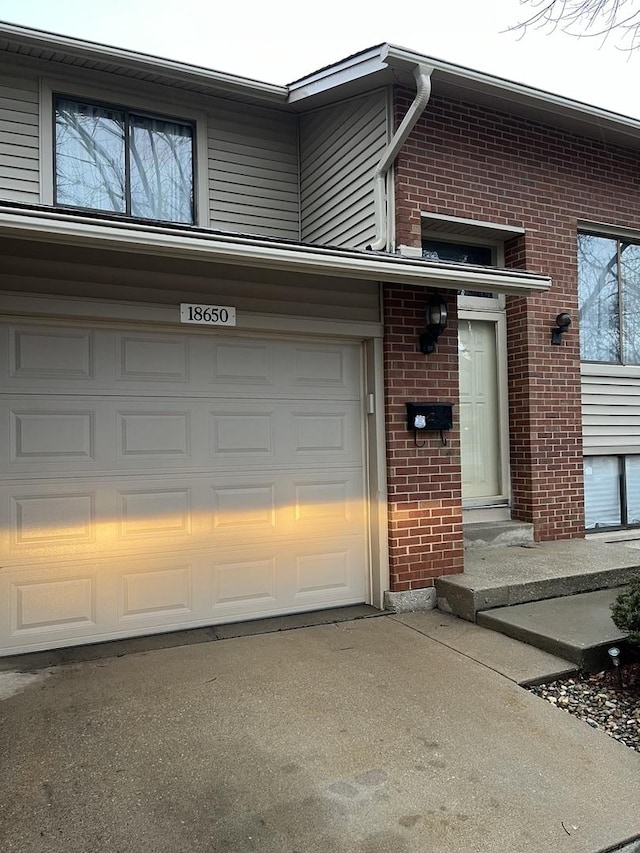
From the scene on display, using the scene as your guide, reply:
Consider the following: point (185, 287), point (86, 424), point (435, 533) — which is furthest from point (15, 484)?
point (435, 533)

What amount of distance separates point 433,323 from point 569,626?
2538mm

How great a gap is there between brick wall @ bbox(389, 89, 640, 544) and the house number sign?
95.2 inches

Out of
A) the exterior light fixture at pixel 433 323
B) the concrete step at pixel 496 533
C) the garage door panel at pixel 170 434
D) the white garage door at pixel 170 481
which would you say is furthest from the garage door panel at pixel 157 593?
the concrete step at pixel 496 533

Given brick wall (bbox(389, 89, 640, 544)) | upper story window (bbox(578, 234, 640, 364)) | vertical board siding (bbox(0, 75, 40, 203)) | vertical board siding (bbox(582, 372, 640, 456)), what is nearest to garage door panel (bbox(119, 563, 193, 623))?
vertical board siding (bbox(0, 75, 40, 203))

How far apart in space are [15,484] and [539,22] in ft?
15.6

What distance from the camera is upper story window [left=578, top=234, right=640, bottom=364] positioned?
6902 millimetres

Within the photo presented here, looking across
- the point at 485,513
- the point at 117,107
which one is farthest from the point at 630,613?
the point at 117,107

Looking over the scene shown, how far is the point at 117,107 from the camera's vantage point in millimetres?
5789

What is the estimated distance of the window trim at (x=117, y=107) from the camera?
5.46 metres

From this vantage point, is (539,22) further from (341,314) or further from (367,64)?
(341,314)

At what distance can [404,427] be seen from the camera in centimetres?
518

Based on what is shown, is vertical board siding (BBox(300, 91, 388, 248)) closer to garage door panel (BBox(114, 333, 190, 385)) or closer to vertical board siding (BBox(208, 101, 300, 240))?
vertical board siding (BBox(208, 101, 300, 240))

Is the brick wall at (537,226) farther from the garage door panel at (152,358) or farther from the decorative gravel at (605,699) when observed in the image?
the garage door panel at (152,358)

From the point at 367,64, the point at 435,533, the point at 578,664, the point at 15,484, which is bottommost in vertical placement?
the point at 578,664
